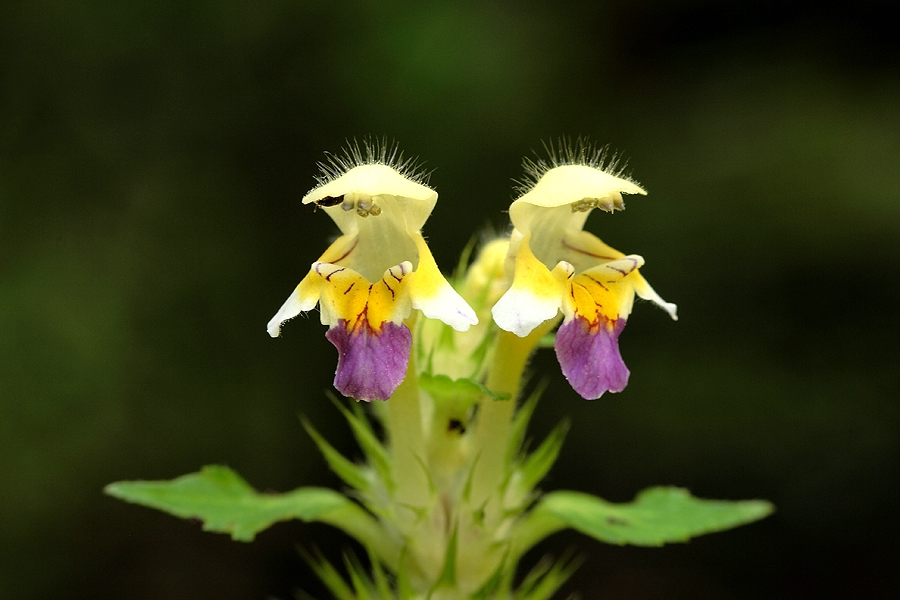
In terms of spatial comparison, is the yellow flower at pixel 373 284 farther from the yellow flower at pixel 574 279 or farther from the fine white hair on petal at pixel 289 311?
the yellow flower at pixel 574 279

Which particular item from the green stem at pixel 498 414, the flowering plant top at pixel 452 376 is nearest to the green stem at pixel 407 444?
the flowering plant top at pixel 452 376

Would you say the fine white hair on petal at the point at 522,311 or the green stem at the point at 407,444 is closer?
the fine white hair on petal at the point at 522,311

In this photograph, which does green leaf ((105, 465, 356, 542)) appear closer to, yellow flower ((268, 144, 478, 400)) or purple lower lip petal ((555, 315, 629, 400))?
yellow flower ((268, 144, 478, 400))

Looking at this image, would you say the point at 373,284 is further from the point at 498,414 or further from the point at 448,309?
the point at 498,414

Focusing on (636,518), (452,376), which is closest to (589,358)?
(452,376)

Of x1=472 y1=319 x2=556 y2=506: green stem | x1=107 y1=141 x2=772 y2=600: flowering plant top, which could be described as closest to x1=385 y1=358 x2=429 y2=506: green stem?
x1=107 y1=141 x2=772 y2=600: flowering plant top

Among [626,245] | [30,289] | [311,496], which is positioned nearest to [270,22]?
[30,289]

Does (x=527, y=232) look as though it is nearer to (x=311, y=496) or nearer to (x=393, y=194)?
(x=393, y=194)
